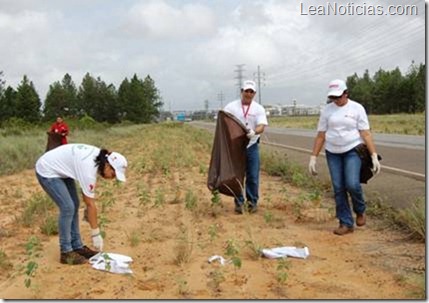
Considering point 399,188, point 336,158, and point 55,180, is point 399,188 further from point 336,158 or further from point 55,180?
point 55,180

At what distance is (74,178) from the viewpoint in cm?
546

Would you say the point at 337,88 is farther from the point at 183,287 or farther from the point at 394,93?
the point at 394,93

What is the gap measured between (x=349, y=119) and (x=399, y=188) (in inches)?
148

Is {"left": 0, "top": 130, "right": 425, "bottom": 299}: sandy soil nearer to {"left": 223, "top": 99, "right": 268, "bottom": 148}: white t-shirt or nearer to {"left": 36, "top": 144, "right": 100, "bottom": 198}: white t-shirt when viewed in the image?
{"left": 36, "top": 144, "right": 100, "bottom": 198}: white t-shirt

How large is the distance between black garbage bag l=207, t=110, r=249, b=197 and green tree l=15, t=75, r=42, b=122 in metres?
62.0

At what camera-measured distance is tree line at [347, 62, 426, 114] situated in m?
78.9

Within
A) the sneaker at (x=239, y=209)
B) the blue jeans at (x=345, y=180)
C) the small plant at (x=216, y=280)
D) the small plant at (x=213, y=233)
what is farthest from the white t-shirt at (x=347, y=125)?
the small plant at (x=216, y=280)

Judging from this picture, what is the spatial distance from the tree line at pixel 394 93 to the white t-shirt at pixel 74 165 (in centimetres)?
7555

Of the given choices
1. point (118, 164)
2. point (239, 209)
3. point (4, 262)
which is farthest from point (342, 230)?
point (4, 262)

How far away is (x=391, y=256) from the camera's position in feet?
17.8

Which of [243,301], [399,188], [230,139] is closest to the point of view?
[243,301]

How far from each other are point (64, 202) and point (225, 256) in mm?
1698

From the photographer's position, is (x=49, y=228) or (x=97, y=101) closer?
(x=49, y=228)

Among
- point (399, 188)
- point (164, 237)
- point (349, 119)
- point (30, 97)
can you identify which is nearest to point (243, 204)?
point (164, 237)
